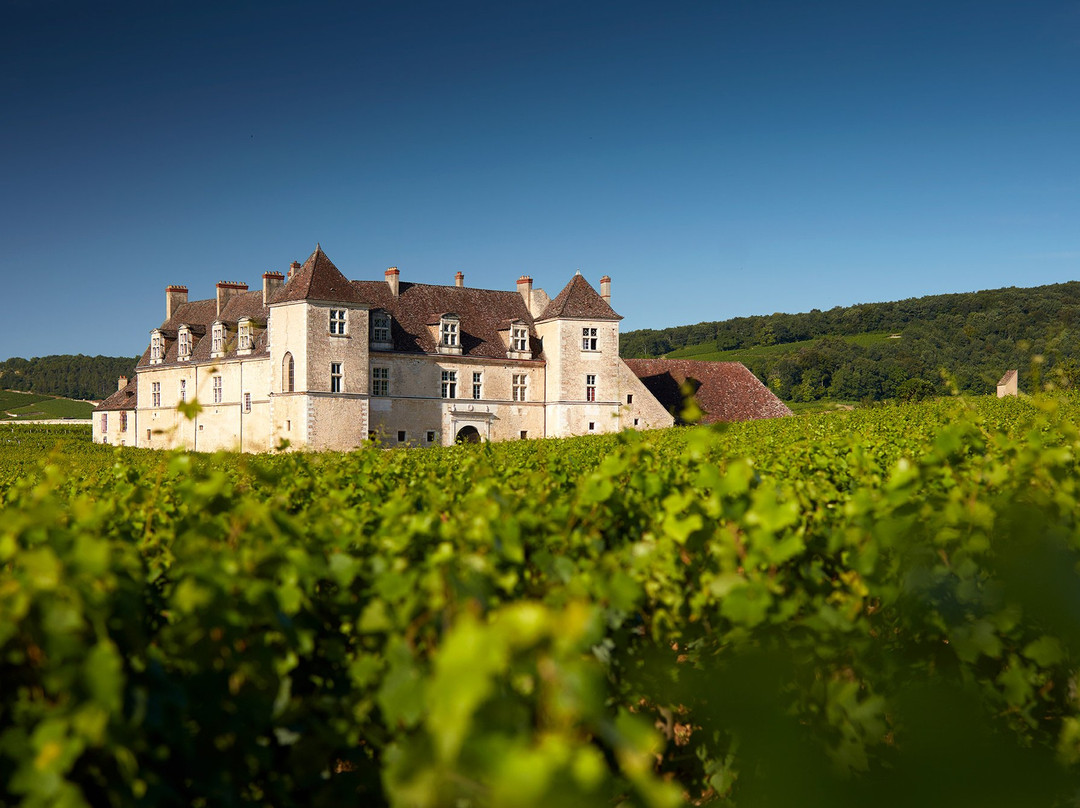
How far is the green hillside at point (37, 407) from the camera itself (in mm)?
102250

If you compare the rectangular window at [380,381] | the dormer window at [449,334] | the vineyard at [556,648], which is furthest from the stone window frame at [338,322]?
the vineyard at [556,648]

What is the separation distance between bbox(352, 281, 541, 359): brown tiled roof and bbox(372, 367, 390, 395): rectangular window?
1.49 m

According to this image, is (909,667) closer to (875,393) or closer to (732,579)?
(732,579)

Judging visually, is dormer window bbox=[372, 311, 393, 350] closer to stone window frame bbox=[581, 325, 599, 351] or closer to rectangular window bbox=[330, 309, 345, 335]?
rectangular window bbox=[330, 309, 345, 335]

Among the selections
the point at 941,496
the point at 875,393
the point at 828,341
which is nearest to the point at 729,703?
the point at 941,496

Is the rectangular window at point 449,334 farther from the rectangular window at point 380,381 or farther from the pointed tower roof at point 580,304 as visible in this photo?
the pointed tower roof at point 580,304

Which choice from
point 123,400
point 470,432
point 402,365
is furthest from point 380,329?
point 123,400

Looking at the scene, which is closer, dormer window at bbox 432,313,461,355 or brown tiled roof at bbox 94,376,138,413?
dormer window at bbox 432,313,461,355

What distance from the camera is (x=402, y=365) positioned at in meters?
40.4

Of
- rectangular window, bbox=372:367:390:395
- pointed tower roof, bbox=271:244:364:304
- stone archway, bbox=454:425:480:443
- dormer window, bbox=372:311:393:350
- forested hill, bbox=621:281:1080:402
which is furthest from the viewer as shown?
forested hill, bbox=621:281:1080:402

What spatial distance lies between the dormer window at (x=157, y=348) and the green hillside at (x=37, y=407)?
204 feet

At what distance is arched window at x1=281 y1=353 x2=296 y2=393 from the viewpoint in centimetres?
3741

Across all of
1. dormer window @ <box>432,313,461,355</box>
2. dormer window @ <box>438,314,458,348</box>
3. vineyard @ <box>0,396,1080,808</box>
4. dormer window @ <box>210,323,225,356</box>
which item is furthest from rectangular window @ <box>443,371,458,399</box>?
vineyard @ <box>0,396,1080,808</box>

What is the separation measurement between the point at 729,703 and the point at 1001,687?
1258 mm
